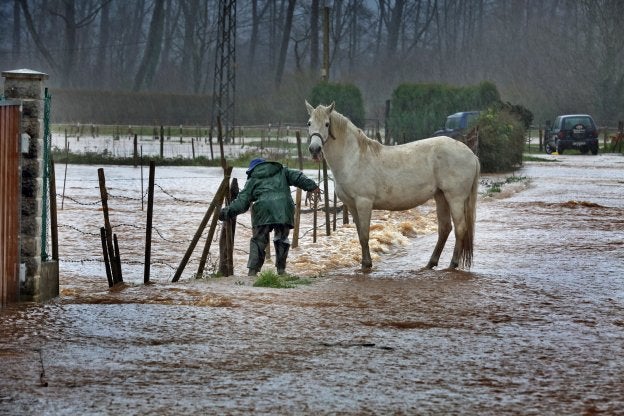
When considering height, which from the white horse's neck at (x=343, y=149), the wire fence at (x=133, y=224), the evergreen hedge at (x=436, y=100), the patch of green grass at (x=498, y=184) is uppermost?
the evergreen hedge at (x=436, y=100)

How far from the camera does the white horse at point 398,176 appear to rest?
49.9 ft

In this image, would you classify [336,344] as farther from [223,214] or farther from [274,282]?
[223,214]

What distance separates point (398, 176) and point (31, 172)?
515 cm

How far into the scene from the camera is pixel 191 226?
2220 cm

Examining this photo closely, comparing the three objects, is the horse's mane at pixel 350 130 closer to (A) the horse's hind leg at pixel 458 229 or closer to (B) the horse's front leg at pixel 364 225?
(B) the horse's front leg at pixel 364 225

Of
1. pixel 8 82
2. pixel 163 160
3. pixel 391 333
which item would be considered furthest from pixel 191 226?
pixel 163 160

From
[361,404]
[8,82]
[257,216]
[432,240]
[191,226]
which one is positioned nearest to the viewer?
[361,404]

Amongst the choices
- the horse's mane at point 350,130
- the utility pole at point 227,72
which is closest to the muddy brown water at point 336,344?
the horse's mane at point 350,130

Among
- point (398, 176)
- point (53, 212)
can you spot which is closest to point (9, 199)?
point (53, 212)

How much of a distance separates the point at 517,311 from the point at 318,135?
433cm

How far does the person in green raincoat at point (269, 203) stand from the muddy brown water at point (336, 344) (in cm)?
64

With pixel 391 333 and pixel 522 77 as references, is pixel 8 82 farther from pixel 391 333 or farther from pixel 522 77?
pixel 522 77

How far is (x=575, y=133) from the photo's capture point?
176ft

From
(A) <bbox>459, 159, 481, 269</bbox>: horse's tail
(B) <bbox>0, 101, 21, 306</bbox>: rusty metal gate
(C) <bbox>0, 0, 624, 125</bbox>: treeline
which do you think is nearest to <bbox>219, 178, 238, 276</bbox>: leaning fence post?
(A) <bbox>459, 159, 481, 269</bbox>: horse's tail
